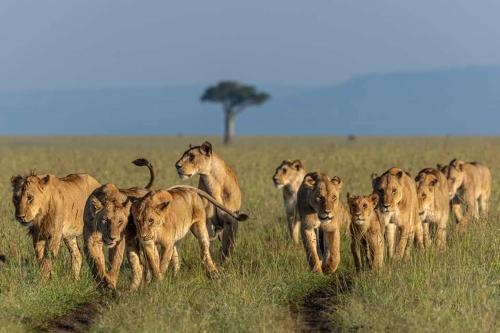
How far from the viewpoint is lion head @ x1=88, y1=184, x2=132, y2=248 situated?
323 inches

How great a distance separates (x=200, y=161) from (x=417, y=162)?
2321cm

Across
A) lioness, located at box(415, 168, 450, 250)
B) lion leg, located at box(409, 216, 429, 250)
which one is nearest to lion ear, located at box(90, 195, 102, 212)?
lion leg, located at box(409, 216, 429, 250)

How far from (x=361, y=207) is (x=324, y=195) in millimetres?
374

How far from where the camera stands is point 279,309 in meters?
8.32

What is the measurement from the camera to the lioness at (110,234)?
8258mm

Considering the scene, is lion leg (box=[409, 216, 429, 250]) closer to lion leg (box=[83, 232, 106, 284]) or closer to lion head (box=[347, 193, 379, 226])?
lion head (box=[347, 193, 379, 226])

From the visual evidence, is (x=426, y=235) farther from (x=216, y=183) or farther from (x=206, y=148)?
(x=206, y=148)

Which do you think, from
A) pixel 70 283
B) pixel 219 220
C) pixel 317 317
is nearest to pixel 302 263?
pixel 219 220

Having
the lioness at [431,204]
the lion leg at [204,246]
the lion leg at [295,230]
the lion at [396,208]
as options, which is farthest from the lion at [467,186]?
the lion leg at [204,246]

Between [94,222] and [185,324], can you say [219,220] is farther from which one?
[185,324]

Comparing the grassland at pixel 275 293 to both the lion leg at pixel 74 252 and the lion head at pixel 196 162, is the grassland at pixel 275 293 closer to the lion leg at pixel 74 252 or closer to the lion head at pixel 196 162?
the lion leg at pixel 74 252

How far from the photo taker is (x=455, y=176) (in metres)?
14.0

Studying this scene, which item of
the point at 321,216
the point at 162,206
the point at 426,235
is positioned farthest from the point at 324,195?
the point at 426,235

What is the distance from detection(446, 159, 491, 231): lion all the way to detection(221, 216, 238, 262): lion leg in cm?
420
